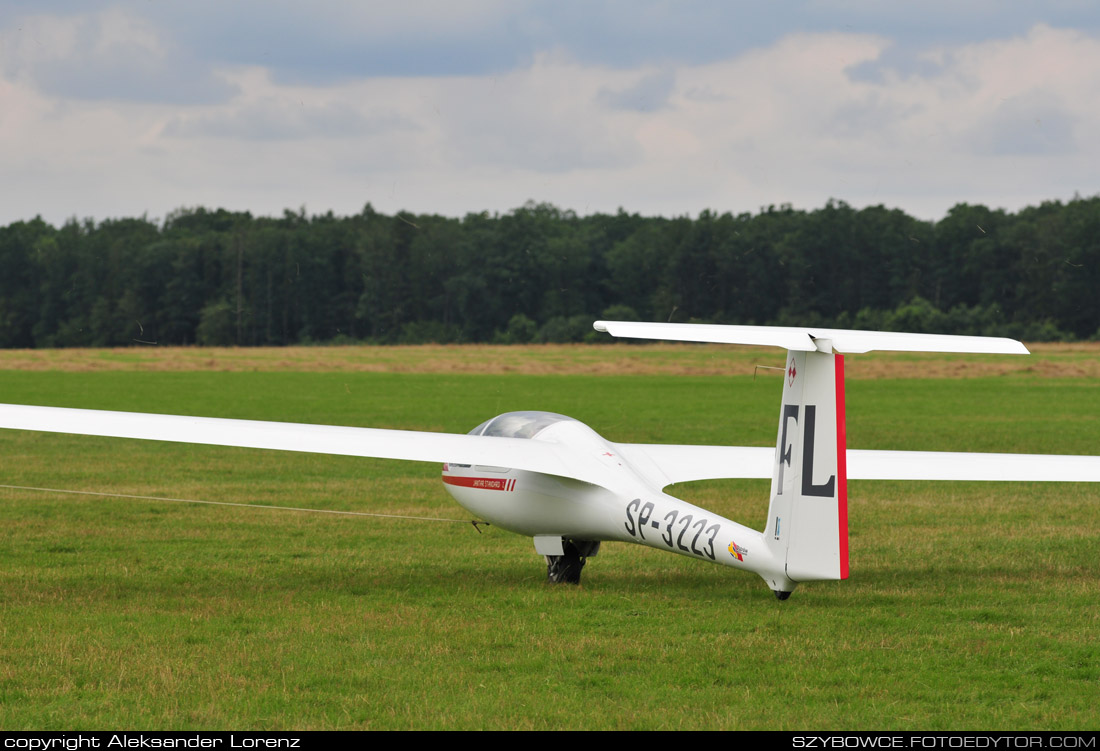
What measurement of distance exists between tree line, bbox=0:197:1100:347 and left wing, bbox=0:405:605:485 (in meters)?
97.0

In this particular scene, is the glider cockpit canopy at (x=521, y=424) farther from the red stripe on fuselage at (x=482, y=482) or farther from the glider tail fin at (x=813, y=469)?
the glider tail fin at (x=813, y=469)

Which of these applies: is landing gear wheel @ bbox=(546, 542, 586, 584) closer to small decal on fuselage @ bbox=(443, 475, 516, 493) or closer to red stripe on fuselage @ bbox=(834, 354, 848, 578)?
small decal on fuselage @ bbox=(443, 475, 516, 493)

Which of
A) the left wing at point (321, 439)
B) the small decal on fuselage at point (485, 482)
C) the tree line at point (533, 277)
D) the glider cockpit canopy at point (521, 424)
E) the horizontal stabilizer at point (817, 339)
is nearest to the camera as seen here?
the horizontal stabilizer at point (817, 339)

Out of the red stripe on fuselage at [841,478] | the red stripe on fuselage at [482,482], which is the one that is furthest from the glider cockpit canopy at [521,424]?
the red stripe on fuselage at [841,478]

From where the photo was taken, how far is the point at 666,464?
13.1 meters

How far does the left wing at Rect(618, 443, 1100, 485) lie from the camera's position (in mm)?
12664

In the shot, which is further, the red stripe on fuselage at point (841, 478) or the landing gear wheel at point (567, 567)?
the landing gear wheel at point (567, 567)

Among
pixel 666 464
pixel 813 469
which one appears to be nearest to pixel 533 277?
pixel 666 464

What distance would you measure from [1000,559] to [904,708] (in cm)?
693

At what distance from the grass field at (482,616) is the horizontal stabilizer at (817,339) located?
7.81 feet

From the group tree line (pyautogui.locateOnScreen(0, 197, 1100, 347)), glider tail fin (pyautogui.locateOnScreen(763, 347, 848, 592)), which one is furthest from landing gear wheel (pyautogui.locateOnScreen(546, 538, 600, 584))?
tree line (pyautogui.locateOnScreen(0, 197, 1100, 347))

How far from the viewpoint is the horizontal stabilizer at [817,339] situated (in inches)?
357

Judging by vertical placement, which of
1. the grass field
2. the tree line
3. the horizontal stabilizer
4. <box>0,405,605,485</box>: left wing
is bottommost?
the grass field
